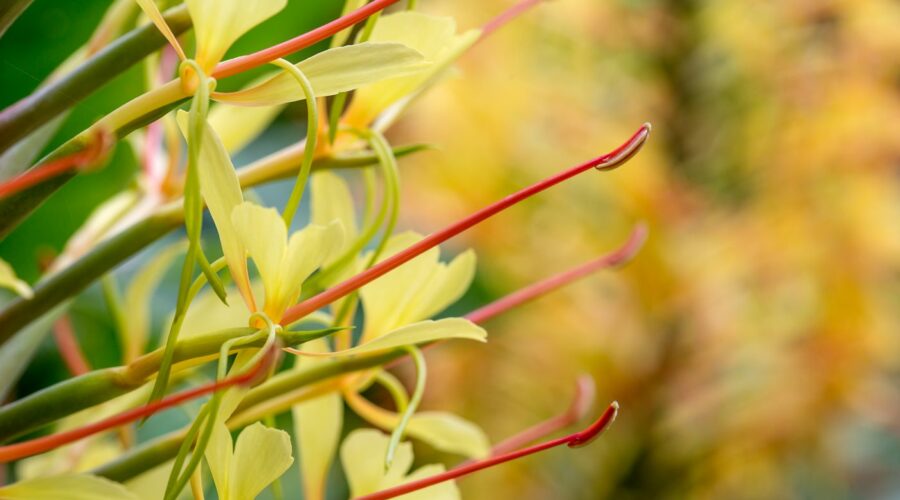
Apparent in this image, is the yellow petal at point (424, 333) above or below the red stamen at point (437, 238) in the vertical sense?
below

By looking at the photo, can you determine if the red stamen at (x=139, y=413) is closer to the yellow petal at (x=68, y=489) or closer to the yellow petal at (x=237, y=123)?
the yellow petal at (x=68, y=489)

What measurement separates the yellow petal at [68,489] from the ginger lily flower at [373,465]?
2.4 inches

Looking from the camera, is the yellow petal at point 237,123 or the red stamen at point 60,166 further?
the yellow petal at point 237,123

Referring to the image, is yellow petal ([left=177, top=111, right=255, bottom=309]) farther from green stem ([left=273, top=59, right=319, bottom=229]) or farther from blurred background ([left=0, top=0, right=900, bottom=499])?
blurred background ([left=0, top=0, right=900, bottom=499])

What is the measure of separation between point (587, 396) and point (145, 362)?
111mm

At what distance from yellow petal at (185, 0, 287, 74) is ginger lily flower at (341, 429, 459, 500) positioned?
9cm

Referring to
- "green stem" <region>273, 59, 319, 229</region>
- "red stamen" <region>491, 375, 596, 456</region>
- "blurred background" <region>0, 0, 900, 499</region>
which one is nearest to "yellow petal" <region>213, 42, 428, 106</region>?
"green stem" <region>273, 59, 319, 229</region>

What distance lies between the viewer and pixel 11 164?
0.67 ft

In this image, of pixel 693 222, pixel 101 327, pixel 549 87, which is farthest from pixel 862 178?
pixel 101 327

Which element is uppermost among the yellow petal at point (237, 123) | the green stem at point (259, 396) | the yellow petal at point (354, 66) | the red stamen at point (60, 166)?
the red stamen at point (60, 166)

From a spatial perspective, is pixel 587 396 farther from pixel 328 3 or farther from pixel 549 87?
pixel 549 87

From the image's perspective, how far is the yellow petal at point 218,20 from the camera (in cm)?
17

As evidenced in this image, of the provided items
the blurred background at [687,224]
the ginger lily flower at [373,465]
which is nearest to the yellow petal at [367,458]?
the ginger lily flower at [373,465]

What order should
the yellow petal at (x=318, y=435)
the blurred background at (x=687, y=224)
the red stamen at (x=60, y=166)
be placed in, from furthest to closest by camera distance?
1. the blurred background at (x=687, y=224)
2. the yellow petal at (x=318, y=435)
3. the red stamen at (x=60, y=166)
